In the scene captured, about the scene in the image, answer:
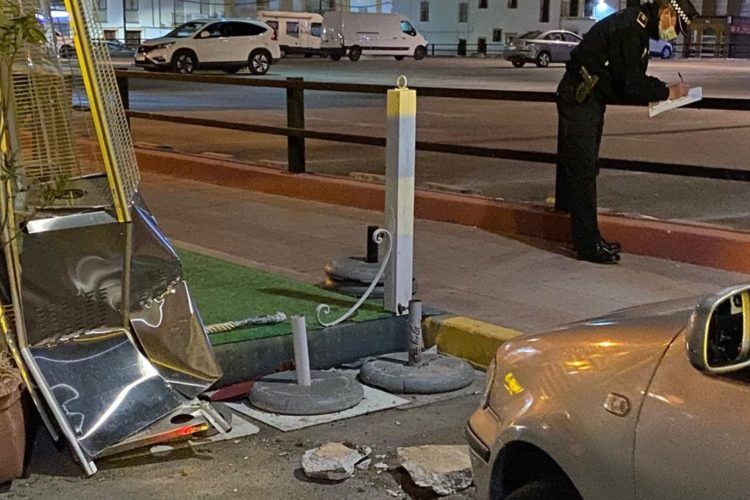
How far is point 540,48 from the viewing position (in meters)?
47.6

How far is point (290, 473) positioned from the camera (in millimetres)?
4523

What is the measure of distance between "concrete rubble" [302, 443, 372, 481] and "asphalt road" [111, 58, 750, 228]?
5.76m

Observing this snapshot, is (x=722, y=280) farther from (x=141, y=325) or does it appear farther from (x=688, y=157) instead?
(x=688, y=157)

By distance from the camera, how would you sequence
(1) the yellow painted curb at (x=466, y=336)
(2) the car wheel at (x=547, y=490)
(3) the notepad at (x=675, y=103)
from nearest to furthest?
(2) the car wheel at (x=547, y=490), (1) the yellow painted curb at (x=466, y=336), (3) the notepad at (x=675, y=103)

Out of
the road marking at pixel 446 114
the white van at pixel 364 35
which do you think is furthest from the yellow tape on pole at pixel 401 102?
the white van at pixel 364 35

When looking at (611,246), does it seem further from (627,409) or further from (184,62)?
(184,62)

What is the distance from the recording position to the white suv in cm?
3541

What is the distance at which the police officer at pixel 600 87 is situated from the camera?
23.3 ft

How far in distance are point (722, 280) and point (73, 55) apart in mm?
4343

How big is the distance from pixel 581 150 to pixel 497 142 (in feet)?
27.2

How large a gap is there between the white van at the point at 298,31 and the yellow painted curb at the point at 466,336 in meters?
44.9

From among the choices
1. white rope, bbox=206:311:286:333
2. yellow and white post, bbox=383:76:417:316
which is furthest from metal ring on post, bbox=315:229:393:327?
white rope, bbox=206:311:286:333

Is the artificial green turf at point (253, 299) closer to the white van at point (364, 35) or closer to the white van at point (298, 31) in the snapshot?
the white van at point (298, 31)

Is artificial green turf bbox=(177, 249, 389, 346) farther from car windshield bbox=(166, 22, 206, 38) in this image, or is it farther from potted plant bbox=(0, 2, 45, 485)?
car windshield bbox=(166, 22, 206, 38)
